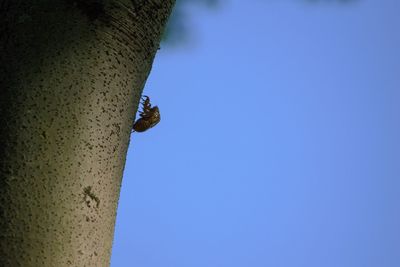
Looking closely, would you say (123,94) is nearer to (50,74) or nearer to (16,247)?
(50,74)

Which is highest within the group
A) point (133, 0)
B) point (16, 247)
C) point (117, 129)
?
point (133, 0)

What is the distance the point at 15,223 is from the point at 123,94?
0.55 ft

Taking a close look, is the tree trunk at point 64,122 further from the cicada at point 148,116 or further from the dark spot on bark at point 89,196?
the cicada at point 148,116

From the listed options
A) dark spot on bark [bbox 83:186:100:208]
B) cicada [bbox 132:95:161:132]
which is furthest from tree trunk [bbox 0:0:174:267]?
cicada [bbox 132:95:161:132]

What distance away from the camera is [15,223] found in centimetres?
38

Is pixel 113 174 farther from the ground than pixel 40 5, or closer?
closer

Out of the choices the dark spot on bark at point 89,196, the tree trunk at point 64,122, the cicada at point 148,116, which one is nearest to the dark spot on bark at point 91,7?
the tree trunk at point 64,122

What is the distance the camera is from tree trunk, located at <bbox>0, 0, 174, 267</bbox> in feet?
1.26

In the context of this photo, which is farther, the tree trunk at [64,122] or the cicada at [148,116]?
the cicada at [148,116]

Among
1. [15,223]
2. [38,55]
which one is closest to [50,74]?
[38,55]

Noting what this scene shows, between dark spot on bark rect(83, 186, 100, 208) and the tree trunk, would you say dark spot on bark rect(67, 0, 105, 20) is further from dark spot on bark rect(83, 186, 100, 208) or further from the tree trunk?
dark spot on bark rect(83, 186, 100, 208)

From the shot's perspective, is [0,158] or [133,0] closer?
[0,158]

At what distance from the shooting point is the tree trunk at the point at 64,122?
0.38 meters

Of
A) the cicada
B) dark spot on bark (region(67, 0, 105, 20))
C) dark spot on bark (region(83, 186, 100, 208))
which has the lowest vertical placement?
dark spot on bark (region(83, 186, 100, 208))
